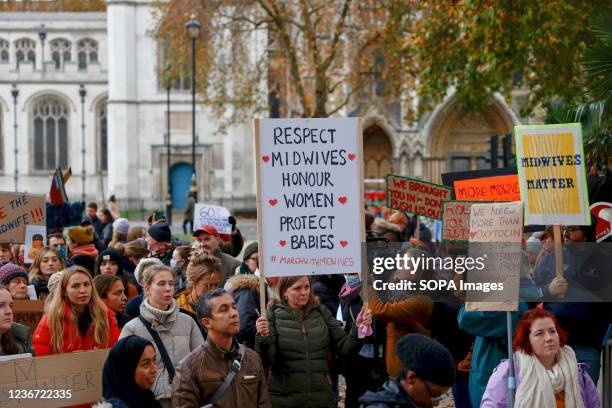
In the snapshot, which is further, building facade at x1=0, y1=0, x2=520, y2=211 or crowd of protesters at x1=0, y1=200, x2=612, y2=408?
building facade at x1=0, y1=0, x2=520, y2=211

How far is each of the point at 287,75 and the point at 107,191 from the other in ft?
71.2

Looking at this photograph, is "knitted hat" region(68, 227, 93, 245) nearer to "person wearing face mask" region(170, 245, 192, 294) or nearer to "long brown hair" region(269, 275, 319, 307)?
"person wearing face mask" region(170, 245, 192, 294)

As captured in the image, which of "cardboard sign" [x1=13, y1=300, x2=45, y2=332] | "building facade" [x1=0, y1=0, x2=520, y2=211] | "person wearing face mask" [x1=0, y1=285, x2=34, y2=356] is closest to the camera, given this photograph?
"person wearing face mask" [x1=0, y1=285, x2=34, y2=356]

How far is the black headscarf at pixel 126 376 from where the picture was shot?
212 inches

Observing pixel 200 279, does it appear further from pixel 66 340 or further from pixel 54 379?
pixel 54 379

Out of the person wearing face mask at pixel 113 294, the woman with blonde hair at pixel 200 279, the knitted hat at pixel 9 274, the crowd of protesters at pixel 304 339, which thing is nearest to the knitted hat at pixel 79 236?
→ the crowd of protesters at pixel 304 339

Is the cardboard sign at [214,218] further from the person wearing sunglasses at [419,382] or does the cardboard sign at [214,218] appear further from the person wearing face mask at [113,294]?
the person wearing sunglasses at [419,382]

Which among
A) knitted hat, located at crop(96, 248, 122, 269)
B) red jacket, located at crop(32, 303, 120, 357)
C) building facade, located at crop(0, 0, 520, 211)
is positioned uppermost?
building facade, located at crop(0, 0, 520, 211)

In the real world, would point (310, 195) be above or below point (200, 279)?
above

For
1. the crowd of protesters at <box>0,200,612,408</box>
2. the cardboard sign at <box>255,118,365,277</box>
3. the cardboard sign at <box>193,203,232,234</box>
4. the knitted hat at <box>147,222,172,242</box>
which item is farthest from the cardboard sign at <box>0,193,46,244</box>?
the cardboard sign at <box>255,118,365,277</box>

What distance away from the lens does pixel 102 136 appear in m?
55.2

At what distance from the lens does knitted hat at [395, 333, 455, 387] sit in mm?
4555

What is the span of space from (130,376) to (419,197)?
428cm

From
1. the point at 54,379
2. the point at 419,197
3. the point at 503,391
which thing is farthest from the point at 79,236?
the point at 503,391
